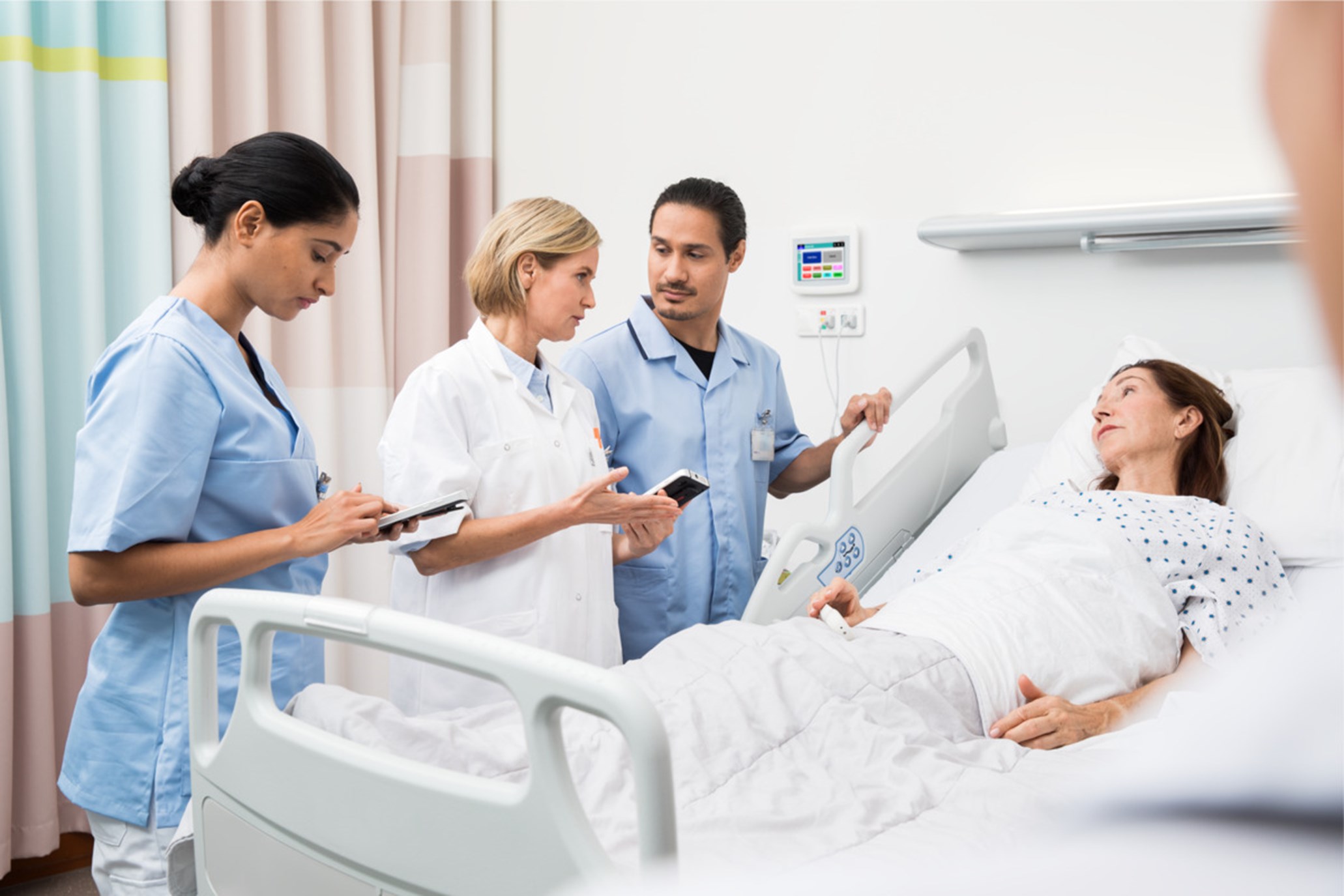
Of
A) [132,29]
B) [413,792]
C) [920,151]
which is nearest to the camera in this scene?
[413,792]

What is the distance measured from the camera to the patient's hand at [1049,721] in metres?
1.51

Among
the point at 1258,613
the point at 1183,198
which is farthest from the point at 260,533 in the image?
the point at 1183,198

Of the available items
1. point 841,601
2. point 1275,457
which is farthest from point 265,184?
point 1275,457

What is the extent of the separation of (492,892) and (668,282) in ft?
5.25

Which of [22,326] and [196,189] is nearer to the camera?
[196,189]

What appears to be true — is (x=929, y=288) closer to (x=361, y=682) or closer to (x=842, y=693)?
(x=842, y=693)

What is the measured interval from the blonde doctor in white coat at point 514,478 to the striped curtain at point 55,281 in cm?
113

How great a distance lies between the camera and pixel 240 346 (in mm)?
1664

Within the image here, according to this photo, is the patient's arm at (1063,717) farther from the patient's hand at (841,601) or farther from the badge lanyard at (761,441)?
the badge lanyard at (761,441)

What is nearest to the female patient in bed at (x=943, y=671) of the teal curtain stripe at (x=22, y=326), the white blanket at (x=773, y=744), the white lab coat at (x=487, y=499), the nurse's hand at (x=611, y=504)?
the white blanket at (x=773, y=744)

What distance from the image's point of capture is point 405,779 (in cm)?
100

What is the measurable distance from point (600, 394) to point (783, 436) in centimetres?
52

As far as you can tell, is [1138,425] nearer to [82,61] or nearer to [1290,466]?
[1290,466]

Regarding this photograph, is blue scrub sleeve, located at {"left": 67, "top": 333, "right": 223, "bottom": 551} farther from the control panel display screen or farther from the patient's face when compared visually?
the control panel display screen
